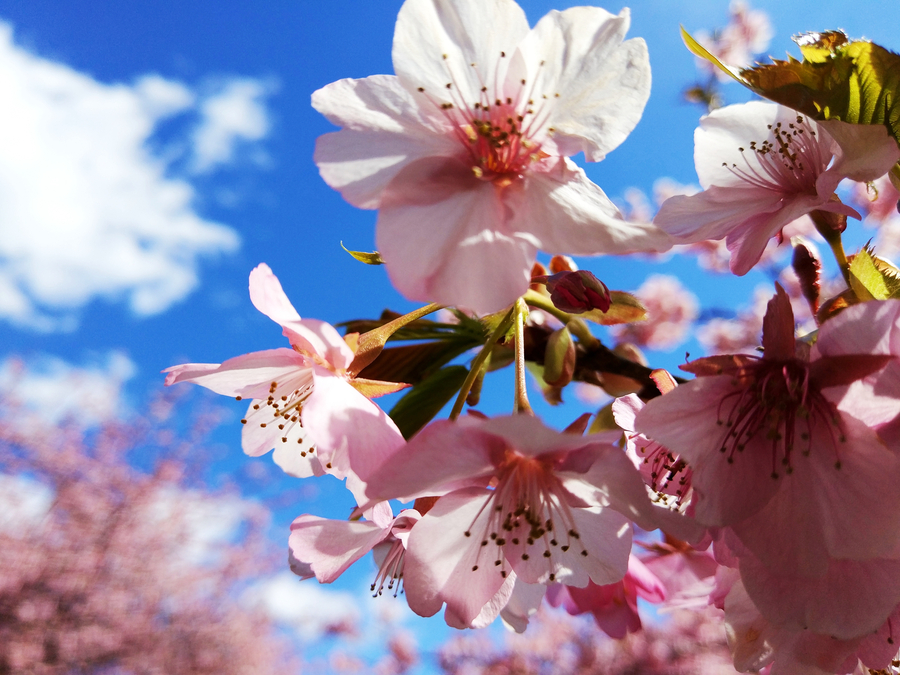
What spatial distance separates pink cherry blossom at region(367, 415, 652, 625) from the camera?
0.53 meters

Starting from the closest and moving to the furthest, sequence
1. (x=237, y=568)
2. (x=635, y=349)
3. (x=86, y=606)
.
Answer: (x=635, y=349) → (x=86, y=606) → (x=237, y=568)

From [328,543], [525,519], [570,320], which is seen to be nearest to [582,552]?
[525,519]

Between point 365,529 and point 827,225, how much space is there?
691 mm

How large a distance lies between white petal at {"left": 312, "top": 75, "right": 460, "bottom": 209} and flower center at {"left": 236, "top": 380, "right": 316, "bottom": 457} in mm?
312

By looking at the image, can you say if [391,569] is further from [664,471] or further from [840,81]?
[840,81]

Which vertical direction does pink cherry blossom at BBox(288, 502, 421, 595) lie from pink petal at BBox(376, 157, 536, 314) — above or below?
below

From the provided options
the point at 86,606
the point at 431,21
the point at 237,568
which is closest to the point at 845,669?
the point at 431,21

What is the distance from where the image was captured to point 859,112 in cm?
57

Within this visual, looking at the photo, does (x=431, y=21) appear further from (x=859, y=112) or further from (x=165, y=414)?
(x=165, y=414)

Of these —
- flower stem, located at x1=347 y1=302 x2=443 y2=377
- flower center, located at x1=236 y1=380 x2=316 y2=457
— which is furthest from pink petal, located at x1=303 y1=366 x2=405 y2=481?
flower center, located at x1=236 y1=380 x2=316 y2=457

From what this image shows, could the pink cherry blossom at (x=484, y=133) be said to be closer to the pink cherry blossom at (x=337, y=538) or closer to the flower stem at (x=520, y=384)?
the flower stem at (x=520, y=384)

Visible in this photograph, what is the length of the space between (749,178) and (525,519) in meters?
0.53

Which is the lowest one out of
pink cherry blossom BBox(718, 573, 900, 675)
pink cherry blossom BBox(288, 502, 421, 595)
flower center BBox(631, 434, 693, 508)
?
pink cherry blossom BBox(718, 573, 900, 675)

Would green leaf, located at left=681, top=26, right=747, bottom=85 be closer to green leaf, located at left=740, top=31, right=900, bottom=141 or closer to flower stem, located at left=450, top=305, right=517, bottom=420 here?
green leaf, located at left=740, top=31, right=900, bottom=141
